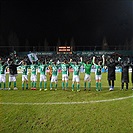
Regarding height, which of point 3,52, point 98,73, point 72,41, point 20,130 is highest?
point 72,41

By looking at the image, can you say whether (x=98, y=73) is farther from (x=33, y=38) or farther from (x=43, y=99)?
(x=33, y=38)

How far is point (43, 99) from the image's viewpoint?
41.2 feet

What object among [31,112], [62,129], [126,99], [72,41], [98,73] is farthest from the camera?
[72,41]

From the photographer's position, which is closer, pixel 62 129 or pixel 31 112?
pixel 62 129

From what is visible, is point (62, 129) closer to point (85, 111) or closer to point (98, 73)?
point (85, 111)

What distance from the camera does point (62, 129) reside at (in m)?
8.15

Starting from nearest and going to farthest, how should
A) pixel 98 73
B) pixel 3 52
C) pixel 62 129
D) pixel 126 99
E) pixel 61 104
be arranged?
1. pixel 62 129
2. pixel 61 104
3. pixel 126 99
4. pixel 98 73
5. pixel 3 52

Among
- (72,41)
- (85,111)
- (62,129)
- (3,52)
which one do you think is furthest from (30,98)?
(72,41)

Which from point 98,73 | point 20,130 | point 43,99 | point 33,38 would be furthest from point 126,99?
point 33,38

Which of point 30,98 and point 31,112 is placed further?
point 30,98

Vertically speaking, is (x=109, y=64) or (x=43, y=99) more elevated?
(x=109, y=64)

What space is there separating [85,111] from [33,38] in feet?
237

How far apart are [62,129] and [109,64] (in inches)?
350

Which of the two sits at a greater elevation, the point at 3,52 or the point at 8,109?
the point at 3,52
